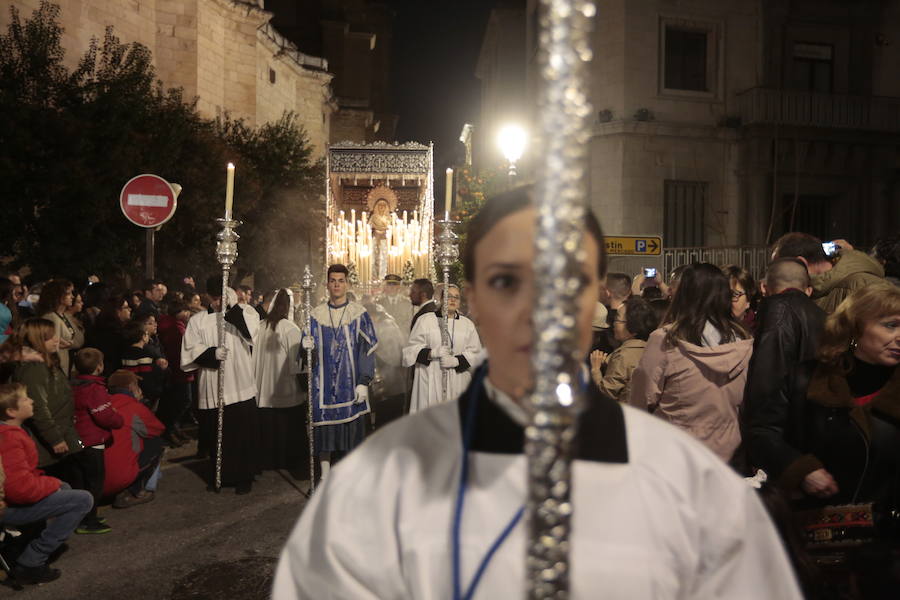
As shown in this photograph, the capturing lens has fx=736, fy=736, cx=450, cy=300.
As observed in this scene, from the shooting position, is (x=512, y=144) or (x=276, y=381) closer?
(x=512, y=144)

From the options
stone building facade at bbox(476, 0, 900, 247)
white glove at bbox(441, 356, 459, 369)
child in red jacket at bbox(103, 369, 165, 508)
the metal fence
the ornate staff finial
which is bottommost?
child in red jacket at bbox(103, 369, 165, 508)

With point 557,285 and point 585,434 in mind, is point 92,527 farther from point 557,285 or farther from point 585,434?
point 557,285

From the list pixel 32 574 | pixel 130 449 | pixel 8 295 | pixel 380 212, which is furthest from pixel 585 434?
pixel 380 212

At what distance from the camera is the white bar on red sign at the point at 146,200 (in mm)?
9164

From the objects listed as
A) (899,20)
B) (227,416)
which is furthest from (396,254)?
(899,20)

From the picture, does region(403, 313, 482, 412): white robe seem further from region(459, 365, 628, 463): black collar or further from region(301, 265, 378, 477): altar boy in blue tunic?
region(459, 365, 628, 463): black collar

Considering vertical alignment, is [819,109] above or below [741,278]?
above

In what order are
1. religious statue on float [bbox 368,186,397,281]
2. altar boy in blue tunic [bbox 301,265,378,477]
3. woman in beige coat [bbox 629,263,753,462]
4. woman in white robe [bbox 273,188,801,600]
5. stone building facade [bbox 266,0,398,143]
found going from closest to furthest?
woman in white robe [bbox 273,188,801,600]
woman in beige coat [bbox 629,263,753,462]
altar boy in blue tunic [bbox 301,265,378,477]
religious statue on float [bbox 368,186,397,281]
stone building facade [bbox 266,0,398,143]

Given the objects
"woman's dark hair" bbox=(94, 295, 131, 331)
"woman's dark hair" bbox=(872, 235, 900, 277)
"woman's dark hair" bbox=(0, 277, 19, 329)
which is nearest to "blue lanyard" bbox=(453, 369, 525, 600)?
"woman's dark hair" bbox=(872, 235, 900, 277)

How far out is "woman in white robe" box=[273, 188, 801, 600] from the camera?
45.6 inches

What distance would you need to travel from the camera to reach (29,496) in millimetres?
4656

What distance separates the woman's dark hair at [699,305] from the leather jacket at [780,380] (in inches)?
10.0

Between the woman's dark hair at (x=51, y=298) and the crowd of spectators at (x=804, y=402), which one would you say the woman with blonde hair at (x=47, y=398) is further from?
the crowd of spectators at (x=804, y=402)

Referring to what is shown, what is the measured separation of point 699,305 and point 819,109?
1854cm
